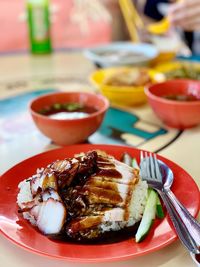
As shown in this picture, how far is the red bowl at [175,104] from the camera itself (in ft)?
3.67

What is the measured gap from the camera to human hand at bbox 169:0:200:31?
191 centimetres

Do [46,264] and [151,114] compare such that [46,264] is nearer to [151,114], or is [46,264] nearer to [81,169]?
[81,169]

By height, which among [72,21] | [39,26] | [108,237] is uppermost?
[39,26]

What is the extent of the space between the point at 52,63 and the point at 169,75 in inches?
21.9

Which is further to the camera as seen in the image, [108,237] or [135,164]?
[135,164]

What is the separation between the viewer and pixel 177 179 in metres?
0.82

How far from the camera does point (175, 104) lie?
→ 3.67 feet

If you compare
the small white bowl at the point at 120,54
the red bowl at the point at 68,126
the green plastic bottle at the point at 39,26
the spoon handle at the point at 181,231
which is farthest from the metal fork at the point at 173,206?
the green plastic bottle at the point at 39,26

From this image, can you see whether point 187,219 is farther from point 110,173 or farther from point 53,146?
point 53,146

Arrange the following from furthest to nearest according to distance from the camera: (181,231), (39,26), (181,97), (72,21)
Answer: (72,21)
(39,26)
(181,97)
(181,231)

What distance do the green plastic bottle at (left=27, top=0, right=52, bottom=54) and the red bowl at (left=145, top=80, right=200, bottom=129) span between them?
81 cm

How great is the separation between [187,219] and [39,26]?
4.56 ft

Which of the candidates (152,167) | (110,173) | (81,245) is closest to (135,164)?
(152,167)

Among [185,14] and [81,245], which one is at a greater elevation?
[185,14]
